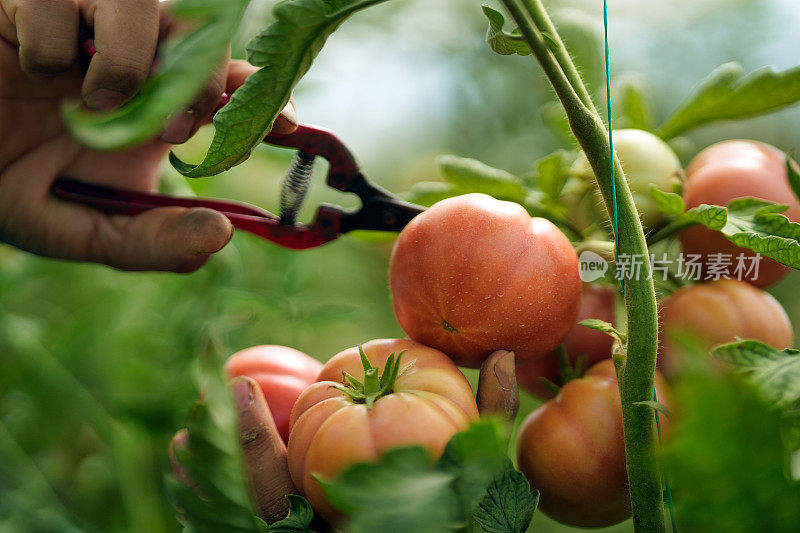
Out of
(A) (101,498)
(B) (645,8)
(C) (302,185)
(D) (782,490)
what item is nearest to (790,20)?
(B) (645,8)

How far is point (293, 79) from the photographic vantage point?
0.24 meters

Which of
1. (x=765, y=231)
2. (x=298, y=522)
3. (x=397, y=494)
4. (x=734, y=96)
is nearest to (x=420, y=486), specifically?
(x=397, y=494)

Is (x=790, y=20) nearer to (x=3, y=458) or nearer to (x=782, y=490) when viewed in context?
(x=782, y=490)

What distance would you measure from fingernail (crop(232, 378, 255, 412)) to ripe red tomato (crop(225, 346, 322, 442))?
0.05 m

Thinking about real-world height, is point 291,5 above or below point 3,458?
above

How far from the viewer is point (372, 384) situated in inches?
11.0

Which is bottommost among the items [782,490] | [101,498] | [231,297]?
[101,498]

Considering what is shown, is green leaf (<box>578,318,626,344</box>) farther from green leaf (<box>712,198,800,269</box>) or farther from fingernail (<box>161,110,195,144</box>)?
fingernail (<box>161,110,195,144</box>)

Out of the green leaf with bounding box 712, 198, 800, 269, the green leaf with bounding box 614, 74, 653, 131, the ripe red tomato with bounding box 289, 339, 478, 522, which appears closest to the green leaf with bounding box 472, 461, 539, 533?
the ripe red tomato with bounding box 289, 339, 478, 522

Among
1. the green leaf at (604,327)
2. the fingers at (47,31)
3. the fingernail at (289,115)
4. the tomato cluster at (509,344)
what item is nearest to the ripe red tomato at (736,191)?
the tomato cluster at (509,344)

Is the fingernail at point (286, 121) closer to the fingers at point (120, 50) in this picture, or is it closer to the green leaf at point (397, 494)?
the fingers at point (120, 50)

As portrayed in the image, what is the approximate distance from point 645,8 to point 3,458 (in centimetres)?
92

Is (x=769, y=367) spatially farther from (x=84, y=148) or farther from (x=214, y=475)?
(x=84, y=148)

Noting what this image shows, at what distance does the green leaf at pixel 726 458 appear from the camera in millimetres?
147
